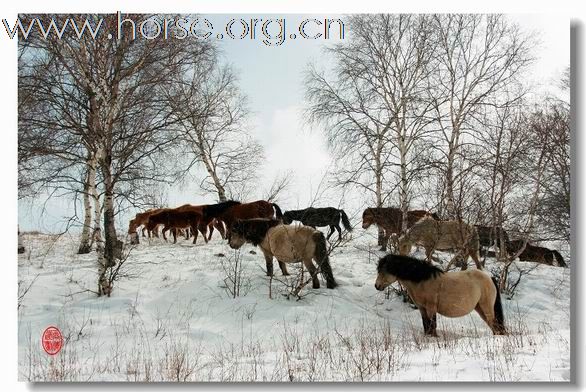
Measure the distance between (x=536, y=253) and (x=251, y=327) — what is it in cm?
758

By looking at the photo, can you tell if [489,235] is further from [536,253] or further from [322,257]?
[322,257]

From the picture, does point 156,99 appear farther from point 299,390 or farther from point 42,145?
point 299,390

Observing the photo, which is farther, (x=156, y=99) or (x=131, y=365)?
(x=156, y=99)

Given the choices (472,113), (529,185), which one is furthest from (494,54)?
(529,185)

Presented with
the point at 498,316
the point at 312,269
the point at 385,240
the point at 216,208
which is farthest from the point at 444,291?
the point at 216,208

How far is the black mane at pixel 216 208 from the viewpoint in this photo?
13.0 meters

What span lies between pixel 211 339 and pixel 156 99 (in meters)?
Answer: 4.30

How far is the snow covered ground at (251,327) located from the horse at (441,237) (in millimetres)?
1011

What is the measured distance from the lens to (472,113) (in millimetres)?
12078

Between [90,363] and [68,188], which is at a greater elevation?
[68,188]

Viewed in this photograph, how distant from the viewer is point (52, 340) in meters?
6.40

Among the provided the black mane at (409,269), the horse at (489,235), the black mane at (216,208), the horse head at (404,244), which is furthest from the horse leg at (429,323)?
the black mane at (216,208)

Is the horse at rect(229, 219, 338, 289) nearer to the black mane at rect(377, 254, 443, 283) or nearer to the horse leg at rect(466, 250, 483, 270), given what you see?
the black mane at rect(377, 254, 443, 283)

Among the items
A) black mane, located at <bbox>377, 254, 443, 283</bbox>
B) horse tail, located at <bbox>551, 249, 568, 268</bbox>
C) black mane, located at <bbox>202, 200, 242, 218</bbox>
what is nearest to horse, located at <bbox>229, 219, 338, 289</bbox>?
black mane, located at <bbox>377, 254, 443, 283</bbox>
